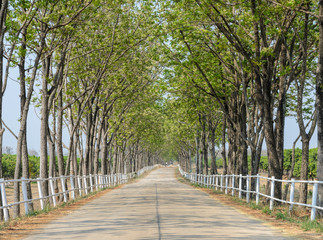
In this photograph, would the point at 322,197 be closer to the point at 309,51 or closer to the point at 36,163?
the point at 309,51

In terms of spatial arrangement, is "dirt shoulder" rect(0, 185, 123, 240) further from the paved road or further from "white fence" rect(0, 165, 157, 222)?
"white fence" rect(0, 165, 157, 222)

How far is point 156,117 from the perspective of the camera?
60.7 m

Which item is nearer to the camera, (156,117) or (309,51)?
(309,51)

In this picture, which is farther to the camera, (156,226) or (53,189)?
(53,189)

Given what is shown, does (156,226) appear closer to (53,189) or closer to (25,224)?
(25,224)

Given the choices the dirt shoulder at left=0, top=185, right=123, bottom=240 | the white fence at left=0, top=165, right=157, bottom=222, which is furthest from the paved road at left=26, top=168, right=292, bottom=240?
the white fence at left=0, top=165, right=157, bottom=222

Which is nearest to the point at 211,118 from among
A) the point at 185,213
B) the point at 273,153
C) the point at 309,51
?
the point at 309,51

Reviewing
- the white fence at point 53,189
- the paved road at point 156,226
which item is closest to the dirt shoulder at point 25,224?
the paved road at point 156,226

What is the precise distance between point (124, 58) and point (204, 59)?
17.4ft

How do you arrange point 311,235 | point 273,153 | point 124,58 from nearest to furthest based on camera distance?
point 311,235 < point 273,153 < point 124,58

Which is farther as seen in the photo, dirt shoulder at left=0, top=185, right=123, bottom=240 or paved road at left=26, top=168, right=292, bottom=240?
dirt shoulder at left=0, top=185, right=123, bottom=240

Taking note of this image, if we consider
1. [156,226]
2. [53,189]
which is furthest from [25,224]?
[53,189]

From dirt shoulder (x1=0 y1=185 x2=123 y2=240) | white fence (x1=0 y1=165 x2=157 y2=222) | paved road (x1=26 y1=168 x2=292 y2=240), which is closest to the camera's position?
paved road (x1=26 y1=168 x2=292 y2=240)

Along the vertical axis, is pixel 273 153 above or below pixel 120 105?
below
